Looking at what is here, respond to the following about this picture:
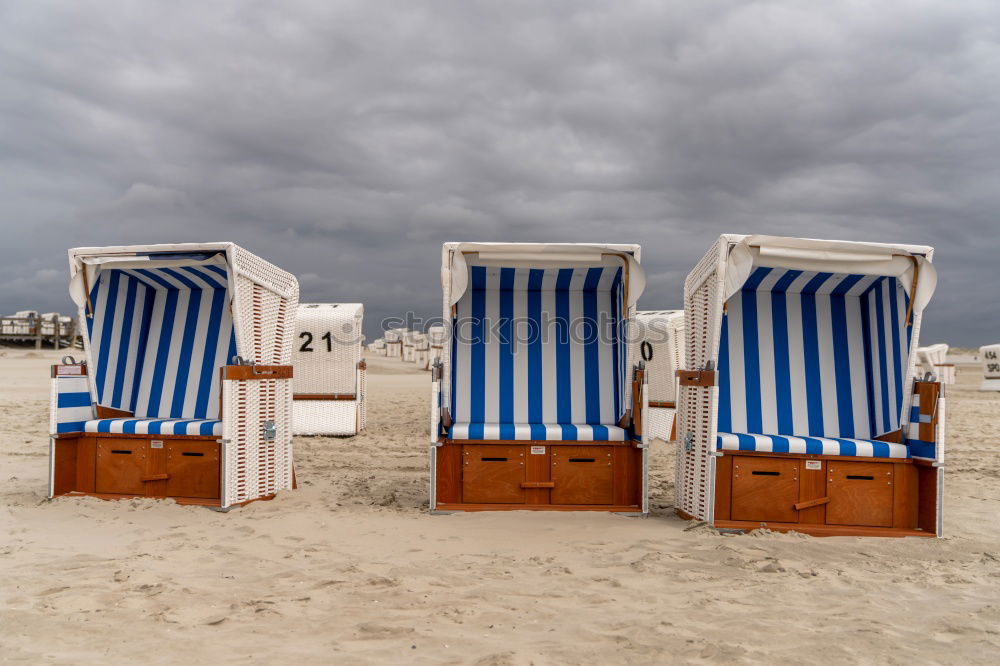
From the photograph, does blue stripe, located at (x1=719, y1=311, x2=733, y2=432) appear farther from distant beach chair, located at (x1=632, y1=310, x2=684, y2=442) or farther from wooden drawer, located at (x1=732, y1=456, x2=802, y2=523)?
distant beach chair, located at (x1=632, y1=310, x2=684, y2=442)

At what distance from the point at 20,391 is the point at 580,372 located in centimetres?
1656

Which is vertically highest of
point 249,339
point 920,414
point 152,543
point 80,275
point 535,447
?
point 80,275

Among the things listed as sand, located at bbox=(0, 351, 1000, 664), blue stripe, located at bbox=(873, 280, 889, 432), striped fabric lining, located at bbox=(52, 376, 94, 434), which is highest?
blue stripe, located at bbox=(873, 280, 889, 432)

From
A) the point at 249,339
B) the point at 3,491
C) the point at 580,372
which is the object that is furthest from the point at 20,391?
the point at 580,372

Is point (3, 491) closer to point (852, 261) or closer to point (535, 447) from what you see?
point (535, 447)

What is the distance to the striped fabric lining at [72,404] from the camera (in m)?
6.01

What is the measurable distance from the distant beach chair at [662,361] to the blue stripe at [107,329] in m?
7.27

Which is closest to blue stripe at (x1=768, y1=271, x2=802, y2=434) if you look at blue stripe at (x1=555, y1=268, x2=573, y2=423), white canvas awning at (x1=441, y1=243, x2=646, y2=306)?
white canvas awning at (x1=441, y1=243, x2=646, y2=306)

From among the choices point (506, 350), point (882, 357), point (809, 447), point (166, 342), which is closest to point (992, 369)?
point (882, 357)

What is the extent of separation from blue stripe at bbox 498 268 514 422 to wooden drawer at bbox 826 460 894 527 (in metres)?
2.82

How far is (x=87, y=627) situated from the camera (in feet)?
10.5

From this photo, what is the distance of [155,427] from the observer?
6004 mm

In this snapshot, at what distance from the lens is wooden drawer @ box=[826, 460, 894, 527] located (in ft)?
17.2

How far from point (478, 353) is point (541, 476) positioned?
4.69 ft
